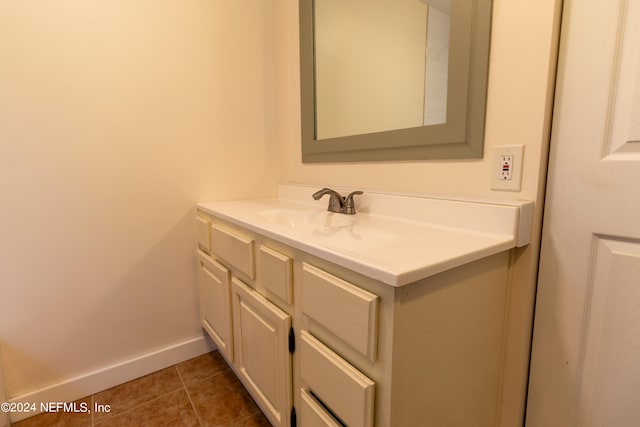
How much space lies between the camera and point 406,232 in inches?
34.2

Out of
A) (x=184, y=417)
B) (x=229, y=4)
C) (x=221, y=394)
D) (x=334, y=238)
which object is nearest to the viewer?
(x=334, y=238)

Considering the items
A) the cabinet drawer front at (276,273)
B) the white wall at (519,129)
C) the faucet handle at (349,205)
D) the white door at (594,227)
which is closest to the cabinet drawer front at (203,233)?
the cabinet drawer front at (276,273)

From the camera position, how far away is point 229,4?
147cm

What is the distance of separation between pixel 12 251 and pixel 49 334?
0.36 meters

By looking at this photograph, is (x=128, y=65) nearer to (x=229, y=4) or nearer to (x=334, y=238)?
(x=229, y=4)

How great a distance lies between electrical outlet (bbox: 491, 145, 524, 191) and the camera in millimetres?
808

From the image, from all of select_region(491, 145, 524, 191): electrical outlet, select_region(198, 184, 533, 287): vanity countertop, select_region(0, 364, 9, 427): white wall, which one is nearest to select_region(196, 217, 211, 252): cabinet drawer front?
select_region(198, 184, 533, 287): vanity countertop

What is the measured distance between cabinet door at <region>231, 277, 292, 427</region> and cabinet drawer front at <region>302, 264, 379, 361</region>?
0.17 meters

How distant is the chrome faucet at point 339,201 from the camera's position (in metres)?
1.16

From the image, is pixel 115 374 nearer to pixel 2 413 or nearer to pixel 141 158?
pixel 2 413

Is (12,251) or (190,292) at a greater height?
(12,251)

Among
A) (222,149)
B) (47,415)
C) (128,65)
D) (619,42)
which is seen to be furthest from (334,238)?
(47,415)

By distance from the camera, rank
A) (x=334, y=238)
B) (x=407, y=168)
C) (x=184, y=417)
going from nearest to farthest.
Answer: (x=334, y=238) < (x=407, y=168) < (x=184, y=417)

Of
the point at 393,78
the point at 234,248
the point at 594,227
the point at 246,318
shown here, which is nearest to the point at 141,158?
the point at 234,248
